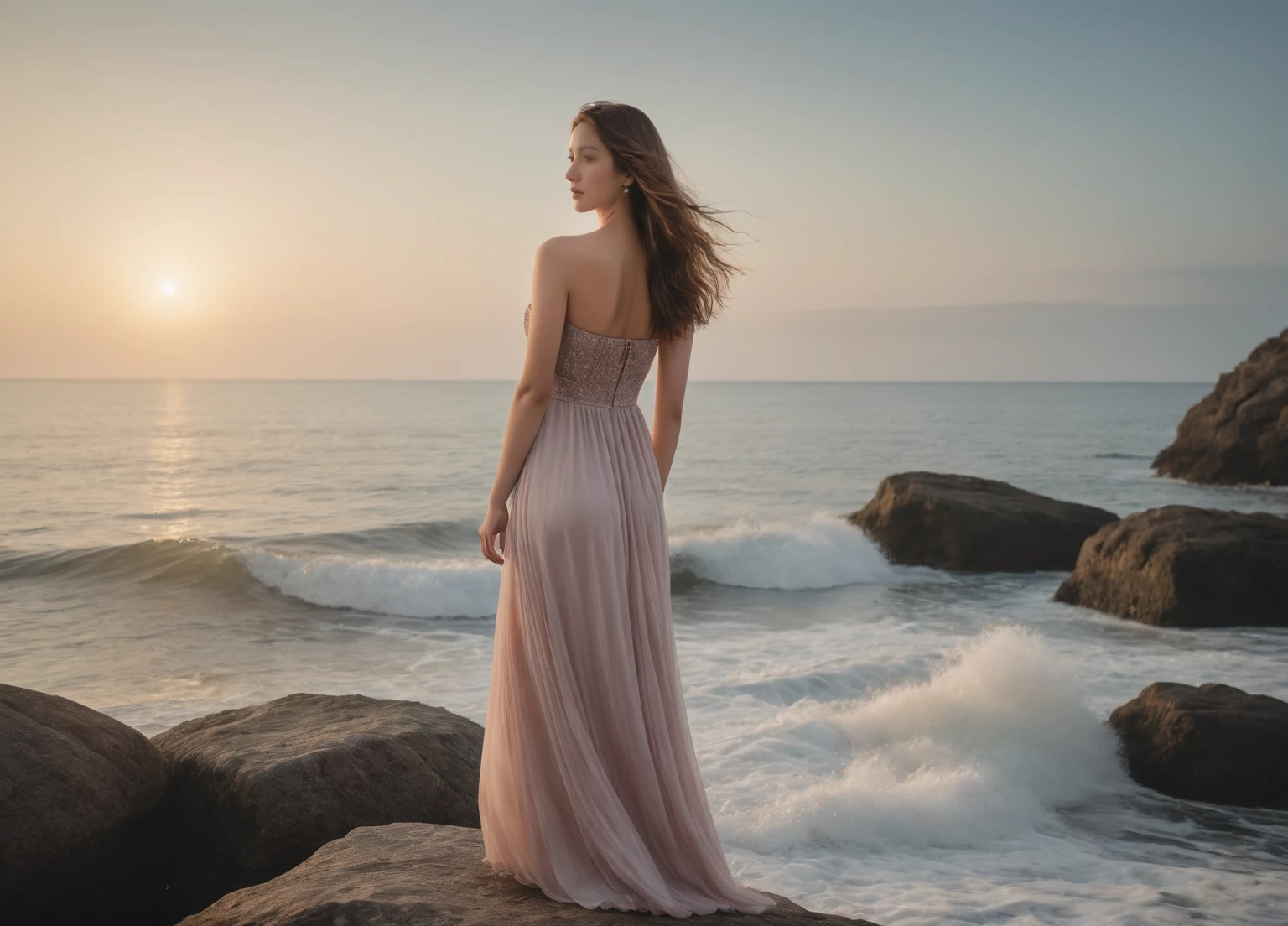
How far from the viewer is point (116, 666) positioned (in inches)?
419

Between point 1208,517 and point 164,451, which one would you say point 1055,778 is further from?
point 164,451

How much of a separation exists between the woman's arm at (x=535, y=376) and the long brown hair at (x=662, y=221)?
34cm

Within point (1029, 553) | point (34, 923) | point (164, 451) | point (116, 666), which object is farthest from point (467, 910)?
point (164, 451)

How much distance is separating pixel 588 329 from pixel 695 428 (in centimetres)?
5380

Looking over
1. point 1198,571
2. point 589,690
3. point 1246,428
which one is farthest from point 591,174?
point 1246,428

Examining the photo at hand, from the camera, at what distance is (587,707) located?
346 cm

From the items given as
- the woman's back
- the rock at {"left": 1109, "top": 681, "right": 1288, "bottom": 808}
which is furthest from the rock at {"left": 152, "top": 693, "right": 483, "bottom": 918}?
the rock at {"left": 1109, "top": 681, "right": 1288, "bottom": 808}

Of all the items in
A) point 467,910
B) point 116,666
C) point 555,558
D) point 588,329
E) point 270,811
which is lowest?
point 116,666

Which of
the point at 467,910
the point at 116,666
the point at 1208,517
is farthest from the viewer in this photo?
the point at 1208,517

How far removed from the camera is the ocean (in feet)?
19.4

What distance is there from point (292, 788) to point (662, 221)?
3019 millimetres

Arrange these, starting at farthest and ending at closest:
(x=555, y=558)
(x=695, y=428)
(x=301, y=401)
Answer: (x=301, y=401)
(x=695, y=428)
(x=555, y=558)

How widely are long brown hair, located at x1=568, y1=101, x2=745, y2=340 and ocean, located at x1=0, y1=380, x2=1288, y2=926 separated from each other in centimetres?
333

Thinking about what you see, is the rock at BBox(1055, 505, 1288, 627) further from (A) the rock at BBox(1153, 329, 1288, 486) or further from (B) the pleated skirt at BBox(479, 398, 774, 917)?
(A) the rock at BBox(1153, 329, 1288, 486)
